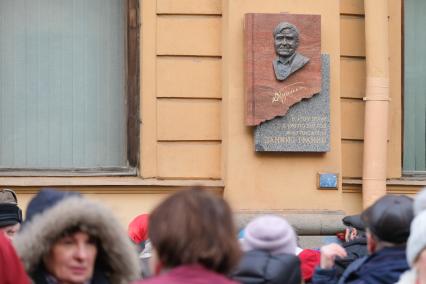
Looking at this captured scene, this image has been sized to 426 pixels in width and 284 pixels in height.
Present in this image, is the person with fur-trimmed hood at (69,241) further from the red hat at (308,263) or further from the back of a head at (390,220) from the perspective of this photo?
the red hat at (308,263)

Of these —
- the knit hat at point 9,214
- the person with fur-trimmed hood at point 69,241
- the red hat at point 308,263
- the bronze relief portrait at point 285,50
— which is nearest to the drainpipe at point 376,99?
the bronze relief portrait at point 285,50

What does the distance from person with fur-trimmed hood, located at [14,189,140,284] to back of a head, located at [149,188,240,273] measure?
3.23 ft

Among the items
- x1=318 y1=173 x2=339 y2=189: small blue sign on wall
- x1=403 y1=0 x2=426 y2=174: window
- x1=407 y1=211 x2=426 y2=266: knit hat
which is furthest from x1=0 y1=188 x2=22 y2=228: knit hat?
x1=403 y1=0 x2=426 y2=174: window

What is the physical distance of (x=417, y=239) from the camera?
13.5ft

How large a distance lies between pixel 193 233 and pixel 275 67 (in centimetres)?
605

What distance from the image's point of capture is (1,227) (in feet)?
21.7

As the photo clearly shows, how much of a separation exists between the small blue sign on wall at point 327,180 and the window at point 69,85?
5.01ft

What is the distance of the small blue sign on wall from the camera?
940 cm

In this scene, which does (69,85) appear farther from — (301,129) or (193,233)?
(193,233)

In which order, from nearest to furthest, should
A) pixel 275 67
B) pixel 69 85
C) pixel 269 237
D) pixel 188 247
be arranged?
pixel 188 247 < pixel 269 237 < pixel 275 67 < pixel 69 85

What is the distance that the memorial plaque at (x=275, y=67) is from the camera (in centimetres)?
930

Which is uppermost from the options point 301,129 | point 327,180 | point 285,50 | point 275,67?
point 285,50
